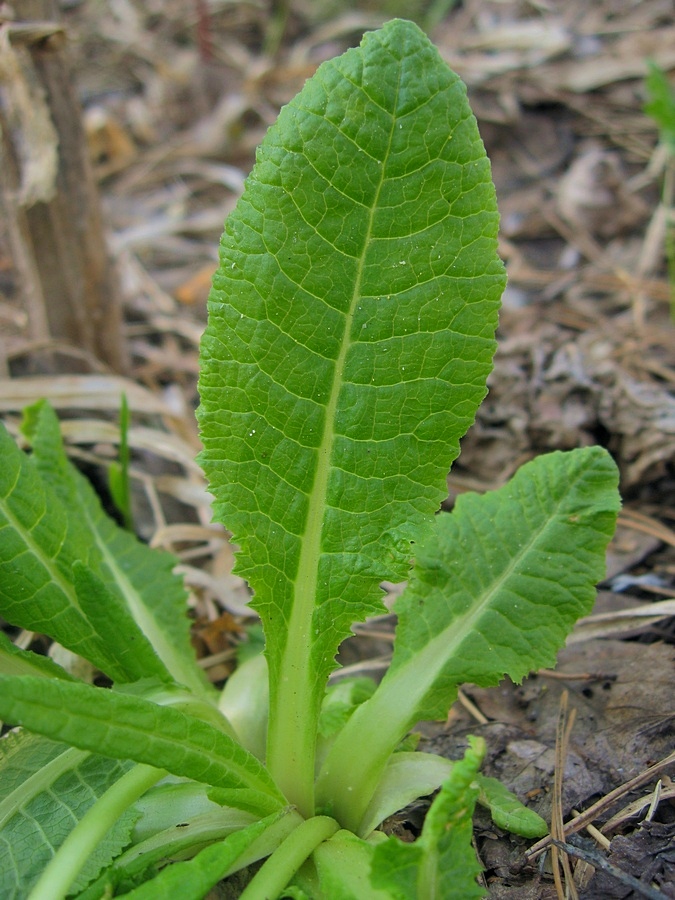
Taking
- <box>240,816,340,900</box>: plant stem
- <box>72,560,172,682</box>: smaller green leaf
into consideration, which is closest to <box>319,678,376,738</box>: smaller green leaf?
<box>240,816,340,900</box>: plant stem

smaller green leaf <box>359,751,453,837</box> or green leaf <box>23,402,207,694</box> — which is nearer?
smaller green leaf <box>359,751,453,837</box>

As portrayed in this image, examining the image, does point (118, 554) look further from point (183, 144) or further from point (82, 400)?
point (183, 144)

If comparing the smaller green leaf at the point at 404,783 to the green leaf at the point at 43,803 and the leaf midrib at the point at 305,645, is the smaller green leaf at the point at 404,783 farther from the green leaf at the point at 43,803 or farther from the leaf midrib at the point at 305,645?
the green leaf at the point at 43,803

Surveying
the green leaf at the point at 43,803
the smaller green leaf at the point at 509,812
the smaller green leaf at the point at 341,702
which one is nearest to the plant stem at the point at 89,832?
the green leaf at the point at 43,803

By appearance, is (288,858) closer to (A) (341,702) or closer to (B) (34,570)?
(A) (341,702)

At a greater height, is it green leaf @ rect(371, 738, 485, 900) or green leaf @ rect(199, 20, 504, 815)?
green leaf @ rect(199, 20, 504, 815)

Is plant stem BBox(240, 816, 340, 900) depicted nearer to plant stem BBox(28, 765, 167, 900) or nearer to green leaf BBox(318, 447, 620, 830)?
green leaf BBox(318, 447, 620, 830)

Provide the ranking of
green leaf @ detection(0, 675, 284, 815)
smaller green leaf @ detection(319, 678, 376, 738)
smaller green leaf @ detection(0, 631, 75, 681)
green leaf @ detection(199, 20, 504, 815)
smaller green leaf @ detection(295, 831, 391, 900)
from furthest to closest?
smaller green leaf @ detection(319, 678, 376, 738), smaller green leaf @ detection(0, 631, 75, 681), green leaf @ detection(199, 20, 504, 815), smaller green leaf @ detection(295, 831, 391, 900), green leaf @ detection(0, 675, 284, 815)

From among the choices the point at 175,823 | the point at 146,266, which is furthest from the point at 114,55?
the point at 175,823
